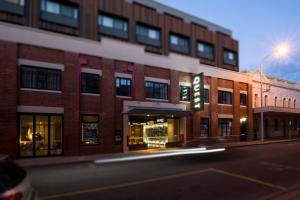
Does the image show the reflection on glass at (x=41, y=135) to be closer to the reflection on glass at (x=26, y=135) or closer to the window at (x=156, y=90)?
the reflection on glass at (x=26, y=135)

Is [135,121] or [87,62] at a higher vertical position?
[87,62]

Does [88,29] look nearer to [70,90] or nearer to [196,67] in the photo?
[70,90]

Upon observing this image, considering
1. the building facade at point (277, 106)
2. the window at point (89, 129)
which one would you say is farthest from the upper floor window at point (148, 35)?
the building facade at point (277, 106)

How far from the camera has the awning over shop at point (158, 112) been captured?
26455mm

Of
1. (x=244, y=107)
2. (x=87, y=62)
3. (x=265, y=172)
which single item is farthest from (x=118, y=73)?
(x=244, y=107)

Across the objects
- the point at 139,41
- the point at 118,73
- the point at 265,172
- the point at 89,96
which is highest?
the point at 139,41

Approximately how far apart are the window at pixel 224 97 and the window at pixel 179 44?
6006 millimetres

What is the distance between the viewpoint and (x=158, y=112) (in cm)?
2747

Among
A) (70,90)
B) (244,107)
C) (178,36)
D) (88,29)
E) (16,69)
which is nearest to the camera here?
(16,69)

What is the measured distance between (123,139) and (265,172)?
13.6m

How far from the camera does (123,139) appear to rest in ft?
Answer: 87.8

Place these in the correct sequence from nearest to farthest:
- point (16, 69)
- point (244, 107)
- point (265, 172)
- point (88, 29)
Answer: point (265, 172) < point (16, 69) < point (88, 29) < point (244, 107)

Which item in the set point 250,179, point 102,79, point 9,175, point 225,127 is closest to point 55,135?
point 102,79

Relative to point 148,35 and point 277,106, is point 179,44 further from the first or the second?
point 277,106
